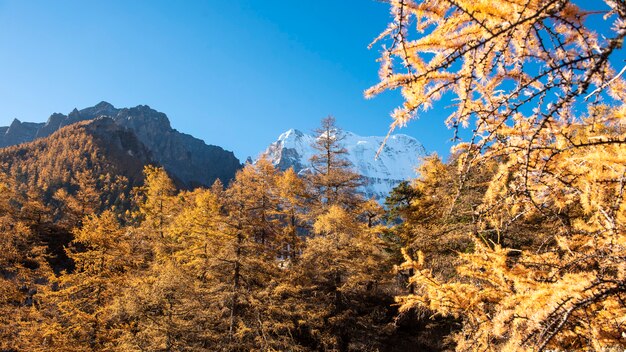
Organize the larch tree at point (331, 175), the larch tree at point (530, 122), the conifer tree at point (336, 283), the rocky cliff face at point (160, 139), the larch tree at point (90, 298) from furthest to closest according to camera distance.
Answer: the rocky cliff face at point (160, 139) → the larch tree at point (331, 175) → the conifer tree at point (336, 283) → the larch tree at point (90, 298) → the larch tree at point (530, 122)

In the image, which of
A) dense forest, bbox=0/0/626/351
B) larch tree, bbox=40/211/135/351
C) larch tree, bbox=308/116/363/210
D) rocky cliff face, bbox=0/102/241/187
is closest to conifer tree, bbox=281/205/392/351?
dense forest, bbox=0/0/626/351

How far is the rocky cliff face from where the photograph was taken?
147125 mm

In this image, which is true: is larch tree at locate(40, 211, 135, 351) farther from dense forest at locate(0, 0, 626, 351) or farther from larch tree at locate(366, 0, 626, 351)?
larch tree at locate(366, 0, 626, 351)

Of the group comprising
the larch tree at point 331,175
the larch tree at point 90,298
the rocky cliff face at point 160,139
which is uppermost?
the rocky cliff face at point 160,139

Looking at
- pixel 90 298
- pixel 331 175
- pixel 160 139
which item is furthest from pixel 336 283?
pixel 160 139

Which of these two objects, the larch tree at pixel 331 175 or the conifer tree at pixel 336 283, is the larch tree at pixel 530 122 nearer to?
the conifer tree at pixel 336 283

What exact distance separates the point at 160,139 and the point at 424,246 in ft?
533

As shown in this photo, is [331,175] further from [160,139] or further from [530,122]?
[160,139]

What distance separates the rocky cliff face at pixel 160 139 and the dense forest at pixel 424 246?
124 m

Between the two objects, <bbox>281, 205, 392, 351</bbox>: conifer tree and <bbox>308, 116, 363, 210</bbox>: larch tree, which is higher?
<bbox>308, 116, 363, 210</bbox>: larch tree

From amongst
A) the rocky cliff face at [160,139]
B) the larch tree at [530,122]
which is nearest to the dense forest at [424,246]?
the larch tree at [530,122]

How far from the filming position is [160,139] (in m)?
159

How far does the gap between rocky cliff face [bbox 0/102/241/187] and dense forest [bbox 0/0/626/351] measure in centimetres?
12437

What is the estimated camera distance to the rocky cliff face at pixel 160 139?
14712 cm
